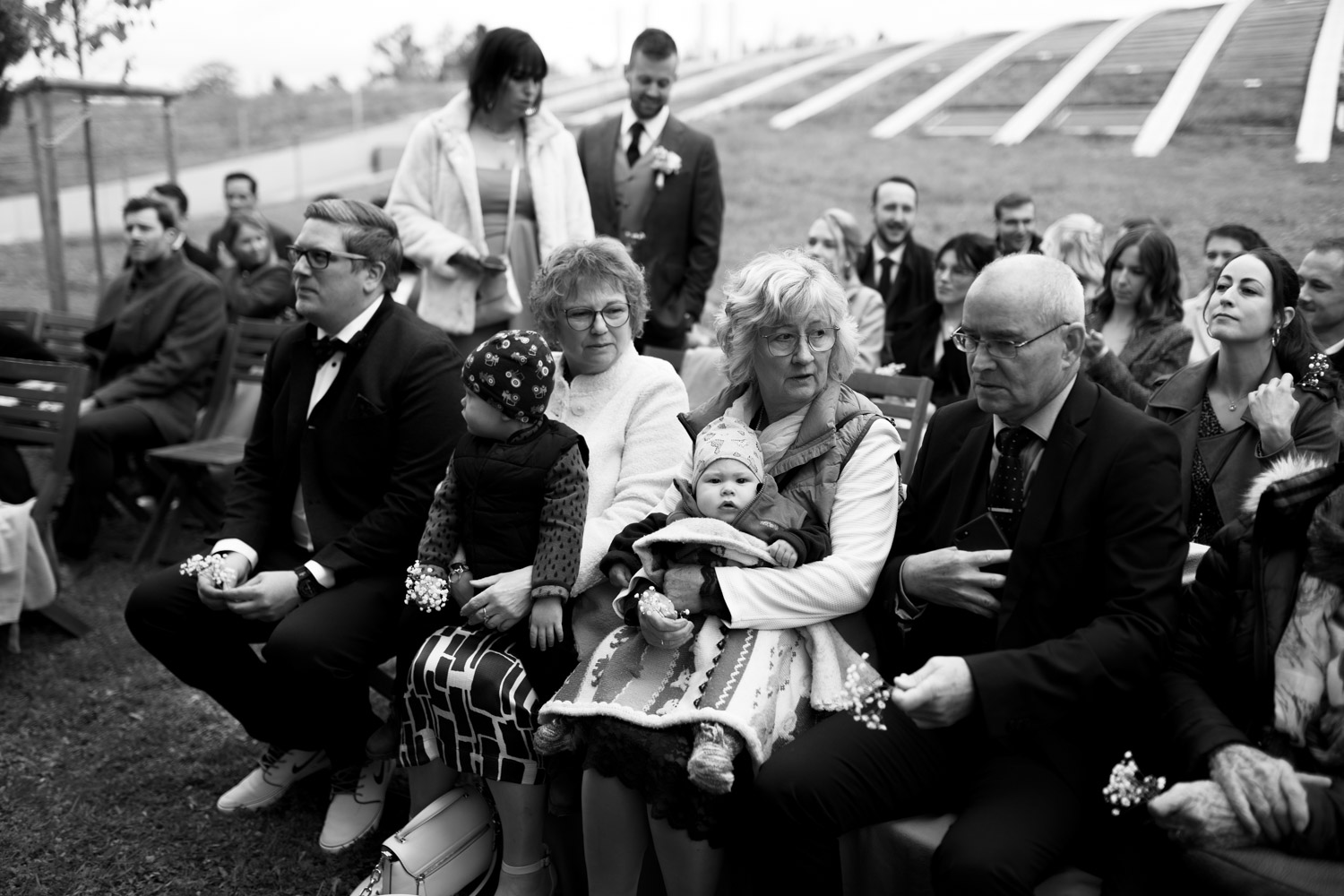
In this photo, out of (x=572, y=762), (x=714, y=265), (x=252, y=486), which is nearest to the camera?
(x=572, y=762)

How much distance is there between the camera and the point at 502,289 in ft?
15.7

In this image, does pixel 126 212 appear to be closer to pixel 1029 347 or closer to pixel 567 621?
pixel 567 621

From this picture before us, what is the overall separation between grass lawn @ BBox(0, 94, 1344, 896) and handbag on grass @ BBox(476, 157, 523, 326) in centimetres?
198

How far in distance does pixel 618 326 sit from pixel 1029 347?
1321mm

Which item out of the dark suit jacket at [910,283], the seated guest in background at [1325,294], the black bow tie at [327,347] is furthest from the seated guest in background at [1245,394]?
the dark suit jacket at [910,283]

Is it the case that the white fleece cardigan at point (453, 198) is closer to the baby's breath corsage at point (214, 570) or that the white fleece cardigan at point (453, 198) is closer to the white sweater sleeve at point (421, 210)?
the white sweater sleeve at point (421, 210)

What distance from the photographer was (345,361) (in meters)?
3.54

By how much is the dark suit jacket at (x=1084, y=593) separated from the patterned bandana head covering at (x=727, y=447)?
0.65m

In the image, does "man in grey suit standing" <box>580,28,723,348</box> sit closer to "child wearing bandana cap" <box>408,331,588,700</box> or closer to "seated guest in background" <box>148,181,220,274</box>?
"child wearing bandana cap" <box>408,331,588,700</box>

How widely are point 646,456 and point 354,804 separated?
1.46 m

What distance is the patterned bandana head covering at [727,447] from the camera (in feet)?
9.14

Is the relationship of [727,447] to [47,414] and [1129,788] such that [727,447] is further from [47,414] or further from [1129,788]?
[47,414]

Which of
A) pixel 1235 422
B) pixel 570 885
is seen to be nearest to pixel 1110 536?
pixel 1235 422

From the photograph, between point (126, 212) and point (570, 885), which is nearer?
point (570, 885)
